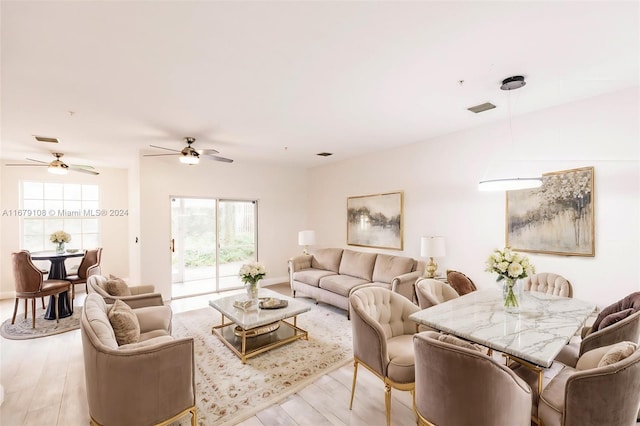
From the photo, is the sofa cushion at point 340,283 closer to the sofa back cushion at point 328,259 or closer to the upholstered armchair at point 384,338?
the sofa back cushion at point 328,259

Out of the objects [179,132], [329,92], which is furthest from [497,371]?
[179,132]

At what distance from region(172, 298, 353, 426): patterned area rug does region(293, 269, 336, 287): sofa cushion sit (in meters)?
0.95

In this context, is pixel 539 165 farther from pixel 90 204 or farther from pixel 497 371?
pixel 90 204

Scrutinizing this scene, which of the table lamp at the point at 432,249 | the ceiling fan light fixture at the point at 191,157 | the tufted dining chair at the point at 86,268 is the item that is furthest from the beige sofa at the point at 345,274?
the tufted dining chair at the point at 86,268

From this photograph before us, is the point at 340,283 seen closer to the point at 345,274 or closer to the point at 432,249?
the point at 345,274

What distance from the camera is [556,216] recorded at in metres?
3.07

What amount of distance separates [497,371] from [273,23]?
233 centimetres

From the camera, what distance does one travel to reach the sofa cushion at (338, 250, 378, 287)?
4789mm

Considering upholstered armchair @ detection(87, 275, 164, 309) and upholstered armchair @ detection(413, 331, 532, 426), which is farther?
upholstered armchair @ detection(87, 275, 164, 309)

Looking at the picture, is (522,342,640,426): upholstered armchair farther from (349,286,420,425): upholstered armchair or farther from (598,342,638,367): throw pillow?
(349,286,420,425): upholstered armchair

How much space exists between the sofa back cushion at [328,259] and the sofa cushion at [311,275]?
5.1 inches

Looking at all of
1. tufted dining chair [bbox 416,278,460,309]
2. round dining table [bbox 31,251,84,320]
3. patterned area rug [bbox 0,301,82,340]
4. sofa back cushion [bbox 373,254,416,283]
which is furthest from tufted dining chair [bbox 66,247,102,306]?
tufted dining chair [bbox 416,278,460,309]

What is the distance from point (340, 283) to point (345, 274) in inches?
26.0

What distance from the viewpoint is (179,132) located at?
383 cm
